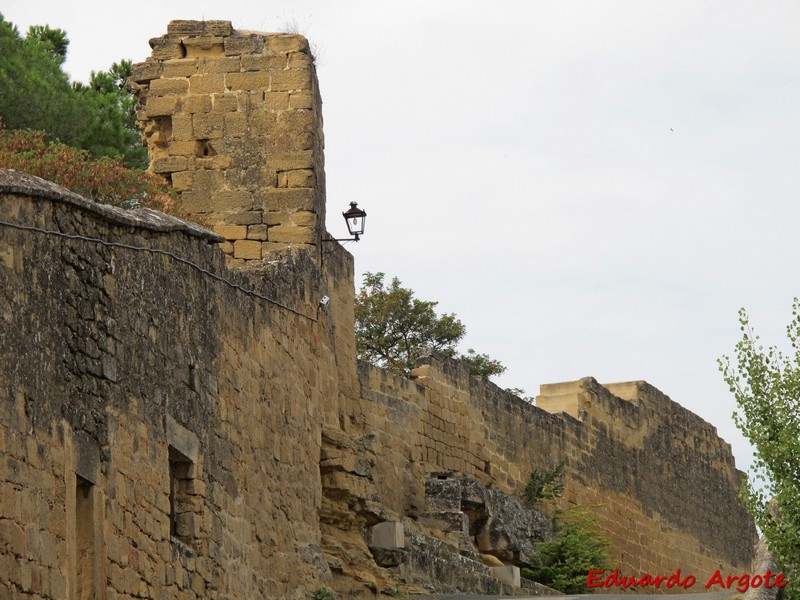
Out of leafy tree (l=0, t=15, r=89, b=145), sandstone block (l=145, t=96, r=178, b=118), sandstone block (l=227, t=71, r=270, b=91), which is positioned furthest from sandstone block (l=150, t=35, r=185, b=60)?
leafy tree (l=0, t=15, r=89, b=145)

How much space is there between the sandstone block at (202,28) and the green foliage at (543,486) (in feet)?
26.0

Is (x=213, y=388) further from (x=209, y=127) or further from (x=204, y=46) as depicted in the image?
(x=204, y=46)

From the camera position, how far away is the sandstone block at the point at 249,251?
1777 centimetres

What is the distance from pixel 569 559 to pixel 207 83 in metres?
7.06

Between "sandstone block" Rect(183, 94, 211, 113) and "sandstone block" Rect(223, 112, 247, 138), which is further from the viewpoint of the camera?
"sandstone block" Rect(183, 94, 211, 113)

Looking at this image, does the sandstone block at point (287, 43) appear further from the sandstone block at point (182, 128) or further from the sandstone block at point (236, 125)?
the sandstone block at point (182, 128)

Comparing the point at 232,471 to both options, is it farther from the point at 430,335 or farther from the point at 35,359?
the point at 430,335

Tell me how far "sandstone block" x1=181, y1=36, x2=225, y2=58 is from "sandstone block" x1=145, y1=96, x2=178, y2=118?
47cm

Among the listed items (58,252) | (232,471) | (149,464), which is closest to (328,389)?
(232,471)

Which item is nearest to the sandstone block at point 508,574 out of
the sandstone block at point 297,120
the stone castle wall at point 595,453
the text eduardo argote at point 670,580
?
the stone castle wall at point 595,453

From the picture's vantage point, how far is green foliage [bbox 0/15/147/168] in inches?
984

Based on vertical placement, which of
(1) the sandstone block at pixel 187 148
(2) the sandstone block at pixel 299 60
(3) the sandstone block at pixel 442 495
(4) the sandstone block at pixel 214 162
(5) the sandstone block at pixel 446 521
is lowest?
(5) the sandstone block at pixel 446 521

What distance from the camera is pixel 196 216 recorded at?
17891mm

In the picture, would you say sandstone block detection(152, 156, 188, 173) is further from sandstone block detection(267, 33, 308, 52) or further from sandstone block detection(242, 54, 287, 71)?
sandstone block detection(267, 33, 308, 52)
